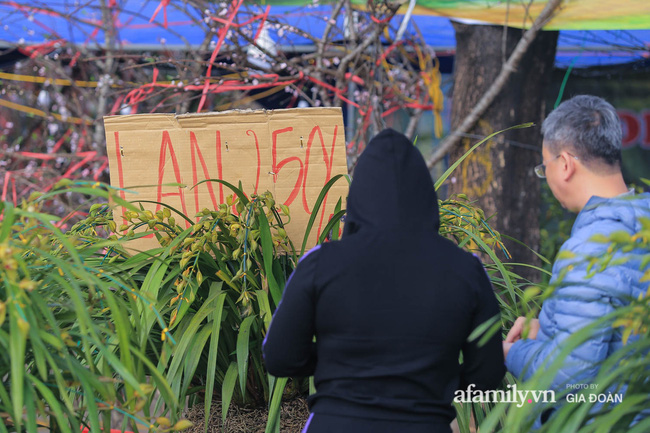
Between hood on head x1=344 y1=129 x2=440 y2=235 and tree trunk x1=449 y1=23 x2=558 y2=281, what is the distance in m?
2.73

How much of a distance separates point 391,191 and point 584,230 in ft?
1.46

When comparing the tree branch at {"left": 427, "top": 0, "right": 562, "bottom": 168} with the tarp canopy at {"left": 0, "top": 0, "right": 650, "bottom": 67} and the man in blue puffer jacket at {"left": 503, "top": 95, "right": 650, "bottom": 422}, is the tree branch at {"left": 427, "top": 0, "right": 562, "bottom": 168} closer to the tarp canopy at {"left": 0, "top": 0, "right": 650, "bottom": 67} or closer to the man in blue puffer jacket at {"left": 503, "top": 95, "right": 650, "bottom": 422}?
the tarp canopy at {"left": 0, "top": 0, "right": 650, "bottom": 67}

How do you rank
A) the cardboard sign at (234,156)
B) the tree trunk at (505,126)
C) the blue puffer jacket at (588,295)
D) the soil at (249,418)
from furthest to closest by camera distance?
the tree trunk at (505,126), the cardboard sign at (234,156), the soil at (249,418), the blue puffer jacket at (588,295)

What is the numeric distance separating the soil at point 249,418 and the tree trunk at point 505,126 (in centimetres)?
246

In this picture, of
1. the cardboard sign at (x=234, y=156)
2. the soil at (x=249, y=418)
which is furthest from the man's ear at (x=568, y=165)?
Result: the soil at (x=249, y=418)

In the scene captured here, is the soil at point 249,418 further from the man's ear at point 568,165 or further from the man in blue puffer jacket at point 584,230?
the man's ear at point 568,165

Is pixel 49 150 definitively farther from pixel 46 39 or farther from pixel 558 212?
pixel 558 212

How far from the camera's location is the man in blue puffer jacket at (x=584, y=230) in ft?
4.24

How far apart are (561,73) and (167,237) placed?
4612 millimetres

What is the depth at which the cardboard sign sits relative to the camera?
2.08m

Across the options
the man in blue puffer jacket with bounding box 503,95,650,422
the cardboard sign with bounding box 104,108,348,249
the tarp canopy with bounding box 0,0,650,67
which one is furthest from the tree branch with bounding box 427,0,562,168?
the man in blue puffer jacket with bounding box 503,95,650,422

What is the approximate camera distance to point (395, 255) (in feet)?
4.27

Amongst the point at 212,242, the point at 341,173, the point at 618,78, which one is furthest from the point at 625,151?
the point at 212,242

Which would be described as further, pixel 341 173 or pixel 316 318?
pixel 341 173
